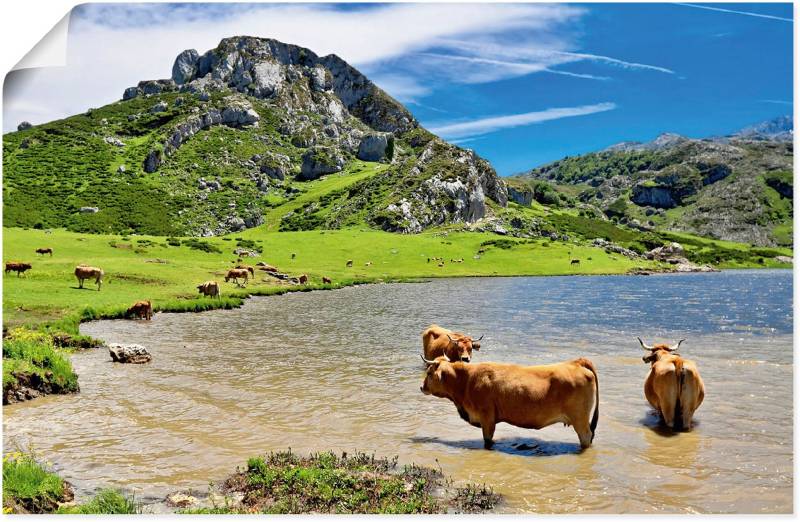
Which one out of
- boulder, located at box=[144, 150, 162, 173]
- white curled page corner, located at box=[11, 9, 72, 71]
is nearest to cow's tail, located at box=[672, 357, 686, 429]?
white curled page corner, located at box=[11, 9, 72, 71]

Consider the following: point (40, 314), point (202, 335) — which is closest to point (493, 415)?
point (202, 335)

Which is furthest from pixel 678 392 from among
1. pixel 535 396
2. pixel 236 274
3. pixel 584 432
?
pixel 236 274

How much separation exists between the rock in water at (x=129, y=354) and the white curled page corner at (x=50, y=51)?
13.6 m

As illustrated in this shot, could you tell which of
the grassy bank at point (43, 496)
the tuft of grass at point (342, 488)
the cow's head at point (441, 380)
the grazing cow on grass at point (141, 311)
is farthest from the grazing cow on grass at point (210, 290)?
the grassy bank at point (43, 496)

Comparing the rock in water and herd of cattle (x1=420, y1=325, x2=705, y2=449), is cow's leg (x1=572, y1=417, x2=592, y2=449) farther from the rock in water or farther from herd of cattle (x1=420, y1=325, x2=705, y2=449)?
the rock in water

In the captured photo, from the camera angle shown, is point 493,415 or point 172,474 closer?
point 172,474

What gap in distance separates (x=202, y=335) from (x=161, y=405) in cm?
1359

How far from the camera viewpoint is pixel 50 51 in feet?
26.4

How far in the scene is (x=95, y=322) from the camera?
2989cm

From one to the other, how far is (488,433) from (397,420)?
109 inches

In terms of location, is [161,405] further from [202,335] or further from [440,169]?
[440,169]

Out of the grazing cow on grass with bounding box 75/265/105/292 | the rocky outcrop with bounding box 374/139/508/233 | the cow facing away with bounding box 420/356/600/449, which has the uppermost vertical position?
the rocky outcrop with bounding box 374/139/508/233

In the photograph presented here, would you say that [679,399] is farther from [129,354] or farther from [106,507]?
[129,354]

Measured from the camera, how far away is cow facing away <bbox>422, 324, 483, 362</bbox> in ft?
54.2
